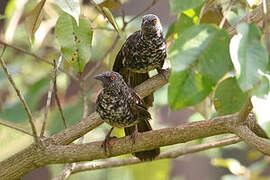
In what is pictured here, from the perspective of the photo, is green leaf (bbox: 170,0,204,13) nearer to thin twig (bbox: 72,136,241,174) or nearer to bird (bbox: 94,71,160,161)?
bird (bbox: 94,71,160,161)

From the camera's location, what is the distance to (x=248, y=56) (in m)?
1.14

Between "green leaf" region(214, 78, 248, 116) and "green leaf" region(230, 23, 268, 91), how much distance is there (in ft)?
2.96

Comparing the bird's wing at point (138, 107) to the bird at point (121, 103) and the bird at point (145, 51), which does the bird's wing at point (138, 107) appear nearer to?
the bird at point (121, 103)

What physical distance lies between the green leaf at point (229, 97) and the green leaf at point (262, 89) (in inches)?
36.5

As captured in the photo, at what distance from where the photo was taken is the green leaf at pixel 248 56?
3.63 ft

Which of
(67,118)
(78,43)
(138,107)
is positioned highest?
(78,43)

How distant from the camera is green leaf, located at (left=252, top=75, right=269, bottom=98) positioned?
1.12m

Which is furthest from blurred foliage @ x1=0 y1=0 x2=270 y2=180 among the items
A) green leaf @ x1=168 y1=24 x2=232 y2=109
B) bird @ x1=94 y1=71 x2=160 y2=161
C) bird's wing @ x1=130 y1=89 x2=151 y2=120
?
bird's wing @ x1=130 y1=89 x2=151 y2=120

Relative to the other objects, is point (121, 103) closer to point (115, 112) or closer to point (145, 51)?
point (115, 112)

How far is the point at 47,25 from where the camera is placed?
307cm

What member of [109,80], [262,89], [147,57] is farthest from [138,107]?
[262,89]

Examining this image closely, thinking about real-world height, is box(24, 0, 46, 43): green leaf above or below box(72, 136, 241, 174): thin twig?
above

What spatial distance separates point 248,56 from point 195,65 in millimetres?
146

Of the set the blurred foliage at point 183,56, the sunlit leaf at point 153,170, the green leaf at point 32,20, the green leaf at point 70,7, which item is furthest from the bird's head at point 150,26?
the green leaf at point 70,7
